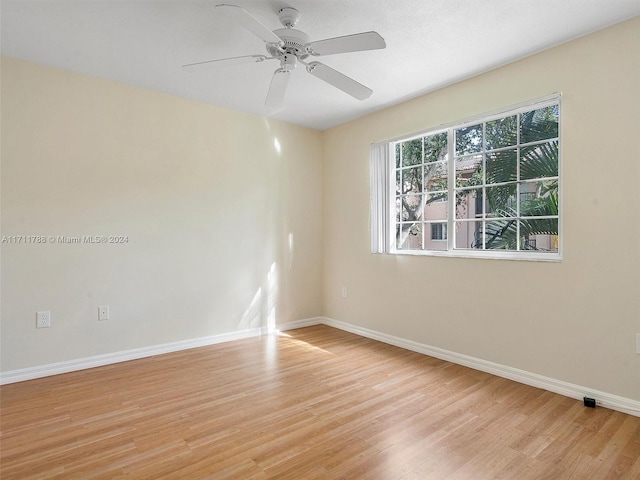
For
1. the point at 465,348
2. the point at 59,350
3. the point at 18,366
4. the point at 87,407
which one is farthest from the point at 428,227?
the point at 18,366

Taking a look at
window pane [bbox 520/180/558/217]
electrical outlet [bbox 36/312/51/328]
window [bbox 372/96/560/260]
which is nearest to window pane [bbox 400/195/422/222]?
window [bbox 372/96/560/260]

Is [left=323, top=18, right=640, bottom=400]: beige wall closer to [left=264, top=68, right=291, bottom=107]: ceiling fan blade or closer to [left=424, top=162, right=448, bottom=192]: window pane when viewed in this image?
[left=424, top=162, right=448, bottom=192]: window pane

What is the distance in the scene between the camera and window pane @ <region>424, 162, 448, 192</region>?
3591 mm

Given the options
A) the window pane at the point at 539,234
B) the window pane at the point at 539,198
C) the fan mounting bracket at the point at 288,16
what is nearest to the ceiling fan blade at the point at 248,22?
the fan mounting bracket at the point at 288,16

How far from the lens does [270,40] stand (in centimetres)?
213

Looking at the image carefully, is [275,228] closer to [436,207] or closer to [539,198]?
[436,207]

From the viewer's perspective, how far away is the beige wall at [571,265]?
2.38m

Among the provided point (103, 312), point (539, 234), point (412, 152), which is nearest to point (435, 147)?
point (412, 152)

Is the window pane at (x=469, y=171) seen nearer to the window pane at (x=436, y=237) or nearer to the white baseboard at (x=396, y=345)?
the window pane at (x=436, y=237)

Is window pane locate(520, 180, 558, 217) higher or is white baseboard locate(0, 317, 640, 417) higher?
window pane locate(520, 180, 558, 217)

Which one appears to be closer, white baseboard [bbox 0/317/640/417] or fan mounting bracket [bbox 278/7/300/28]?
fan mounting bracket [bbox 278/7/300/28]

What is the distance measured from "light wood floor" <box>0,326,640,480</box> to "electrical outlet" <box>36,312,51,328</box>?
0.45 metres

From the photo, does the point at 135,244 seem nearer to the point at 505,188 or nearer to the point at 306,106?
the point at 306,106

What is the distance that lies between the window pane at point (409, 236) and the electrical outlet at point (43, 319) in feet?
11.1
